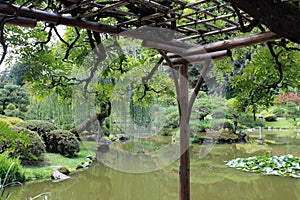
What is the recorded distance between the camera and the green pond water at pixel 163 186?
3895 millimetres

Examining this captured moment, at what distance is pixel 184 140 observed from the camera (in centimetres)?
237

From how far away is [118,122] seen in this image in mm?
3365

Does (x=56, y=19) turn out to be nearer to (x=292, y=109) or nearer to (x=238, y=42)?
(x=238, y=42)

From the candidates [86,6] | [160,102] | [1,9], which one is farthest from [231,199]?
[1,9]

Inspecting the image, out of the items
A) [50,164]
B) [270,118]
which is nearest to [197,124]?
[50,164]

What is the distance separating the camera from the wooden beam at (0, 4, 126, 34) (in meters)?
1.36

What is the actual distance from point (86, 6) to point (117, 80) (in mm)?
1297

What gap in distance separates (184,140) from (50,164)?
3.72m

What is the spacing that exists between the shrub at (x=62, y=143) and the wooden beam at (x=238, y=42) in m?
4.23

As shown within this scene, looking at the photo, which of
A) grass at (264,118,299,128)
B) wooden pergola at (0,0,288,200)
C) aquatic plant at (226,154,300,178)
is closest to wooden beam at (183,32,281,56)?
wooden pergola at (0,0,288,200)

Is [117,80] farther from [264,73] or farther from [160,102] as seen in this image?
[264,73]

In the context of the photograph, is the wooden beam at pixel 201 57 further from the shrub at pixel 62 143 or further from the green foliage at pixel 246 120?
the green foliage at pixel 246 120

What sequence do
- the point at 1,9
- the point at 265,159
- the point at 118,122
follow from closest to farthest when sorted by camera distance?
the point at 1,9 → the point at 118,122 → the point at 265,159

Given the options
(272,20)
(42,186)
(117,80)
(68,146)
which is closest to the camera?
(272,20)
